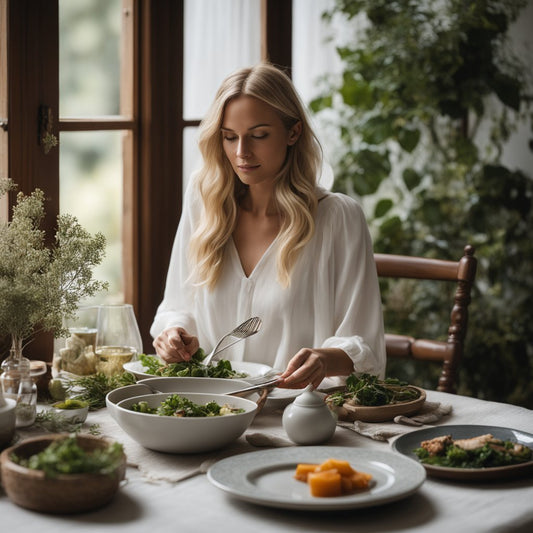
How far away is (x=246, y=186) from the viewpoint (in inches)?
99.2

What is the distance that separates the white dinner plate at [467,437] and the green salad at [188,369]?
Result: 0.51 metres

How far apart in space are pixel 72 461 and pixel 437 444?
2.04ft

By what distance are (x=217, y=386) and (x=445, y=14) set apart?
2543 millimetres

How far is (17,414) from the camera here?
5.19 feet

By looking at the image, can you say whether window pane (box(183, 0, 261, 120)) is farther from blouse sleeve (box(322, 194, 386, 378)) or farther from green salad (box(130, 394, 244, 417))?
green salad (box(130, 394, 244, 417))

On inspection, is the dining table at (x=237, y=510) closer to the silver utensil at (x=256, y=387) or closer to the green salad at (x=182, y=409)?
the green salad at (x=182, y=409)

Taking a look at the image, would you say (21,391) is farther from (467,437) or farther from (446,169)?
(446,169)

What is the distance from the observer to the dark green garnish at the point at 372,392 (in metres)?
1.70

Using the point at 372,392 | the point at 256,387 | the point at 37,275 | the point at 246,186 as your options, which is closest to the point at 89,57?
the point at 246,186

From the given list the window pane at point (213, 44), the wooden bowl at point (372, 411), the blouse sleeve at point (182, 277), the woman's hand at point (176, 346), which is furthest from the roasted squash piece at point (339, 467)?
the window pane at point (213, 44)

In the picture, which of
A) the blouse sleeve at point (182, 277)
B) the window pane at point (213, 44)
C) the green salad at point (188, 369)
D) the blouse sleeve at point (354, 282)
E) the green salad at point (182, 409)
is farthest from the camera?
the window pane at point (213, 44)

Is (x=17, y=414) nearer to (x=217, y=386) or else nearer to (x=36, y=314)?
(x=36, y=314)

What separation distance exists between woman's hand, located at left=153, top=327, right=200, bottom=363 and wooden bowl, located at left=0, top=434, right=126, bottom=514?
0.76m

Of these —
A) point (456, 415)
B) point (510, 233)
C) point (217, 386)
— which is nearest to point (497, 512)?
point (456, 415)
